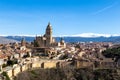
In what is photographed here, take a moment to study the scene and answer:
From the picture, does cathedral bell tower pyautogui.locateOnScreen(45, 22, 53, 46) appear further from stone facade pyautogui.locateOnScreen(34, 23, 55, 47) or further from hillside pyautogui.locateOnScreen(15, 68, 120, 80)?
hillside pyautogui.locateOnScreen(15, 68, 120, 80)

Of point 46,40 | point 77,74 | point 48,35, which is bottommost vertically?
point 77,74

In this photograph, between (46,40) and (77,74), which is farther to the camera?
(46,40)

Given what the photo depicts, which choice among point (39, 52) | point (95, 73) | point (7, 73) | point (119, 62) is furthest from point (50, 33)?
point (7, 73)

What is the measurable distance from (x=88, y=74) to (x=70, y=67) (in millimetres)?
2738

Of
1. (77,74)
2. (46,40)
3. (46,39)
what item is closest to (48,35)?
(46,39)

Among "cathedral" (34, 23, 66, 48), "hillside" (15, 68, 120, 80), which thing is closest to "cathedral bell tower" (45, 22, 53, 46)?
"cathedral" (34, 23, 66, 48)

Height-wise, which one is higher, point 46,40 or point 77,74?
point 46,40

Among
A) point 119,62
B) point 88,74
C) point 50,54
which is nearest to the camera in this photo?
point 88,74

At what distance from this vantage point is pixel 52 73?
37.8 m

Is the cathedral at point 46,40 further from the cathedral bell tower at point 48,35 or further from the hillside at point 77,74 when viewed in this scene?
the hillside at point 77,74

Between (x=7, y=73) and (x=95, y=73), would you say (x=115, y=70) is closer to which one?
(x=95, y=73)

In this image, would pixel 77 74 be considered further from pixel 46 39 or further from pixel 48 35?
pixel 48 35

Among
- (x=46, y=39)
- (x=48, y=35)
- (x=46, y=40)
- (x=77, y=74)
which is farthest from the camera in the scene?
(x=46, y=40)

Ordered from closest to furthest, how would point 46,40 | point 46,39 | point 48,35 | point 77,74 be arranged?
1. point 77,74
2. point 46,39
3. point 48,35
4. point 46,40
